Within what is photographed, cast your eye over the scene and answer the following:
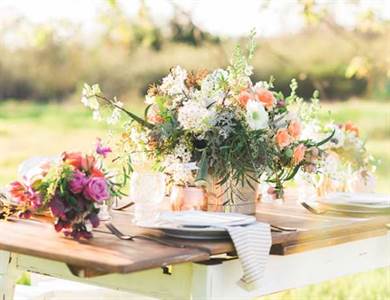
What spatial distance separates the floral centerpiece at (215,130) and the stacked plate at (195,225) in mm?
290

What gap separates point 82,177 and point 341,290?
3118 mm

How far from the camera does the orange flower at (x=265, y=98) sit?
9.02 ft

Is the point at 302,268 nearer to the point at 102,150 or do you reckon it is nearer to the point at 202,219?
the point at 202,219

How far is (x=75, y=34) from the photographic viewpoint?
422 inches

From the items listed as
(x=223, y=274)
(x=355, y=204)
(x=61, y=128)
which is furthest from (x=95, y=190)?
(x=61, y=128)

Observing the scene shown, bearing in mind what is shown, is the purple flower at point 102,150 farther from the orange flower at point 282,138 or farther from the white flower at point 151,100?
the orange flower at point 282,138

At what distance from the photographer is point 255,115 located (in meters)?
2.68

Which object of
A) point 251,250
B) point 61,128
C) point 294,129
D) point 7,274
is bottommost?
point 7,274

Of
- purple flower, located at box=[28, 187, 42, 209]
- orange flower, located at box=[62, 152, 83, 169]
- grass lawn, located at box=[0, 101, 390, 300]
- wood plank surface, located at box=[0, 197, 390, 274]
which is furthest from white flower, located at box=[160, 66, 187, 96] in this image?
grass lawn, located at box=[0, 101, 390, 300]

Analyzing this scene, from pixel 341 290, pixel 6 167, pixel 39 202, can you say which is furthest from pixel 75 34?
pixel 39 202

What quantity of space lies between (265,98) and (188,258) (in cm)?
74

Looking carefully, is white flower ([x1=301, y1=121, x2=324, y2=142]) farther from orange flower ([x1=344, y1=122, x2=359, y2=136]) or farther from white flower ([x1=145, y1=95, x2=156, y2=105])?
white flower ([x1=145, y1=95, x2=156, y2=105])

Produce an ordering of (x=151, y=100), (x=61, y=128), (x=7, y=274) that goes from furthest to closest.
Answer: (x=61, y=128), (x=151, y=100), (x=7, y=274)

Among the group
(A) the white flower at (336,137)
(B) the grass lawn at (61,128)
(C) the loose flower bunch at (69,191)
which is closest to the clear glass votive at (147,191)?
(C) the loose flower bunch at (69,191)
